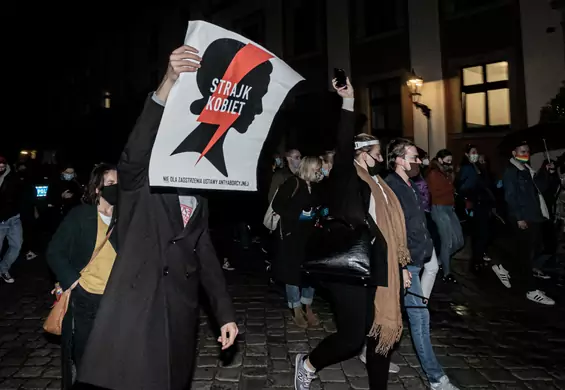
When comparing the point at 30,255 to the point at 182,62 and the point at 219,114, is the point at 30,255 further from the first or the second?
the point at 182,62

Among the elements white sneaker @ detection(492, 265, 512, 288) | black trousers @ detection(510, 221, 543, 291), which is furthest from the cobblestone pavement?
black trousers @ detection(510, 221, 543, 291)

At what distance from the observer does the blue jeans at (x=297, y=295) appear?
5543 millimetres

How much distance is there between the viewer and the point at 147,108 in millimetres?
2088

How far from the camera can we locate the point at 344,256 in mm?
3225

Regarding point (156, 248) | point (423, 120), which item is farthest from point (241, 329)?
point (423, 120)

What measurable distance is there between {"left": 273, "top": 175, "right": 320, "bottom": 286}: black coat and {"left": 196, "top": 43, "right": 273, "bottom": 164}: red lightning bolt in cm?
286

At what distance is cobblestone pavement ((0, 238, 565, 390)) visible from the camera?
409 cm

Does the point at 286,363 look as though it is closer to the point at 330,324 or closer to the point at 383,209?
the point at 330,324

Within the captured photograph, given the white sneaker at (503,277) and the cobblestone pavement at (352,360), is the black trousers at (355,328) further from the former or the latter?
the white sneaker at (503,277)

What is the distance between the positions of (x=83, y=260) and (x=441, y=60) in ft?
44.5

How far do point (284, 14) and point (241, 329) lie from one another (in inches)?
650

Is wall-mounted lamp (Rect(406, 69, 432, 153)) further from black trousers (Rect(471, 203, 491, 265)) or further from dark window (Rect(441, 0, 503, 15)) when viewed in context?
black trousers (Rect(471, 203, 491, 265))

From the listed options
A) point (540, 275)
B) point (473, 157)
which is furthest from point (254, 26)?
point (540, 275)

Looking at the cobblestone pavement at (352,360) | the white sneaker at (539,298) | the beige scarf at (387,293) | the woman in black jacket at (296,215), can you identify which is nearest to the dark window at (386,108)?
the cobblestone pavement at (352,360)
